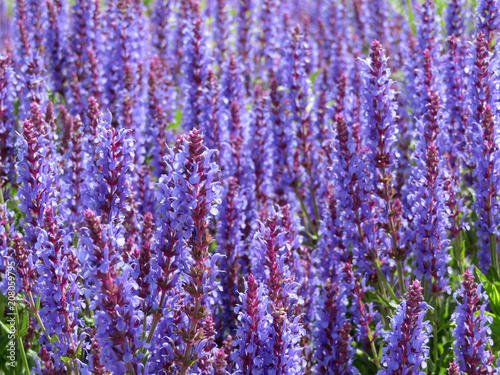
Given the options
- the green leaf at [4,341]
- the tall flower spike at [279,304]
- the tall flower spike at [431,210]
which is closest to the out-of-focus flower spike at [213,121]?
the tall flower spike at [431,210]

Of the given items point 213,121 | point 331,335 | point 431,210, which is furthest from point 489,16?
point 331,335

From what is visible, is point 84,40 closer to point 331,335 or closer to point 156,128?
point 156,128

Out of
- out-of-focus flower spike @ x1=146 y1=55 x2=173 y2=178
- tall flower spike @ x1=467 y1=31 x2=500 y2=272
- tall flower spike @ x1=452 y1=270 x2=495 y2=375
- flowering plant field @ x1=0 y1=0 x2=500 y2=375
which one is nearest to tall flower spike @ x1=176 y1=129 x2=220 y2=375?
flowering plant field @ x1=0 y1=0 x2=500 y2=375

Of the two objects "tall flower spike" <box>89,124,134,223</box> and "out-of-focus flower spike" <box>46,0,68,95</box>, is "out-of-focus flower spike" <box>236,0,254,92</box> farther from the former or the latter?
"tall flower spike" <box>89,124,134,223</box>

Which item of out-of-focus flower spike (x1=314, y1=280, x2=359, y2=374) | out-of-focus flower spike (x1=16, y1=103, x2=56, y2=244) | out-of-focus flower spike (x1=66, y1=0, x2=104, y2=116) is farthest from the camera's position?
out-of-focus flower spike (x1=66, y1=0, x2=104, y2=116)

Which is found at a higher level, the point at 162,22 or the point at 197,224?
the point at 162,22

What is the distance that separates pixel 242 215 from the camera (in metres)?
5.35

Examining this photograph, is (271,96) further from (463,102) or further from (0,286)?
(0,286)

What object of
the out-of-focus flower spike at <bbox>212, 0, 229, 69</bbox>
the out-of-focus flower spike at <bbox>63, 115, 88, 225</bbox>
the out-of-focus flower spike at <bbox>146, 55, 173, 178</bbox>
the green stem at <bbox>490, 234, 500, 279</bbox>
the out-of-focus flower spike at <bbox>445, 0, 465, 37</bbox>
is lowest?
the green stem at <bbox>490, 234, 500, 279</bbox>

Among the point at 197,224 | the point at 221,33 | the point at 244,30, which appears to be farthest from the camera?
the point at 244,30

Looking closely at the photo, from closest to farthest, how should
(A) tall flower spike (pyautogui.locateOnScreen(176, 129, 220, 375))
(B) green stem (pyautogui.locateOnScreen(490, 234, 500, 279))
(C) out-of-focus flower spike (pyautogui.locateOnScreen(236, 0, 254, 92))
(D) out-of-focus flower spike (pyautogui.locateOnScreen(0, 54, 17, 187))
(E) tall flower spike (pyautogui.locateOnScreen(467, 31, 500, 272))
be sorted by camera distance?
1. (A) tall flower spike (pyautogui.locateOnScreen(176, 129, 220, 375))
2. (E) tall flower spike (pyautogui.locateOnScreen(467, 31, 500, 272))
3. (B) green stem (pyautogui.locateOnScreen(490, 234, 500, 279))
4. (D) out-of-focus flower spike (pyautogui.locateOnScreen(0, 54, 17, 187))
5. (C) out-of-focus flower spike (pyautogui.locateOnScreen(236, 0, 254, 92))

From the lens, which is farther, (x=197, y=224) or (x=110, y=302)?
(x=197, y=224)

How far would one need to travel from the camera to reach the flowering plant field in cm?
331

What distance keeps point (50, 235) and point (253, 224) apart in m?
2.43
